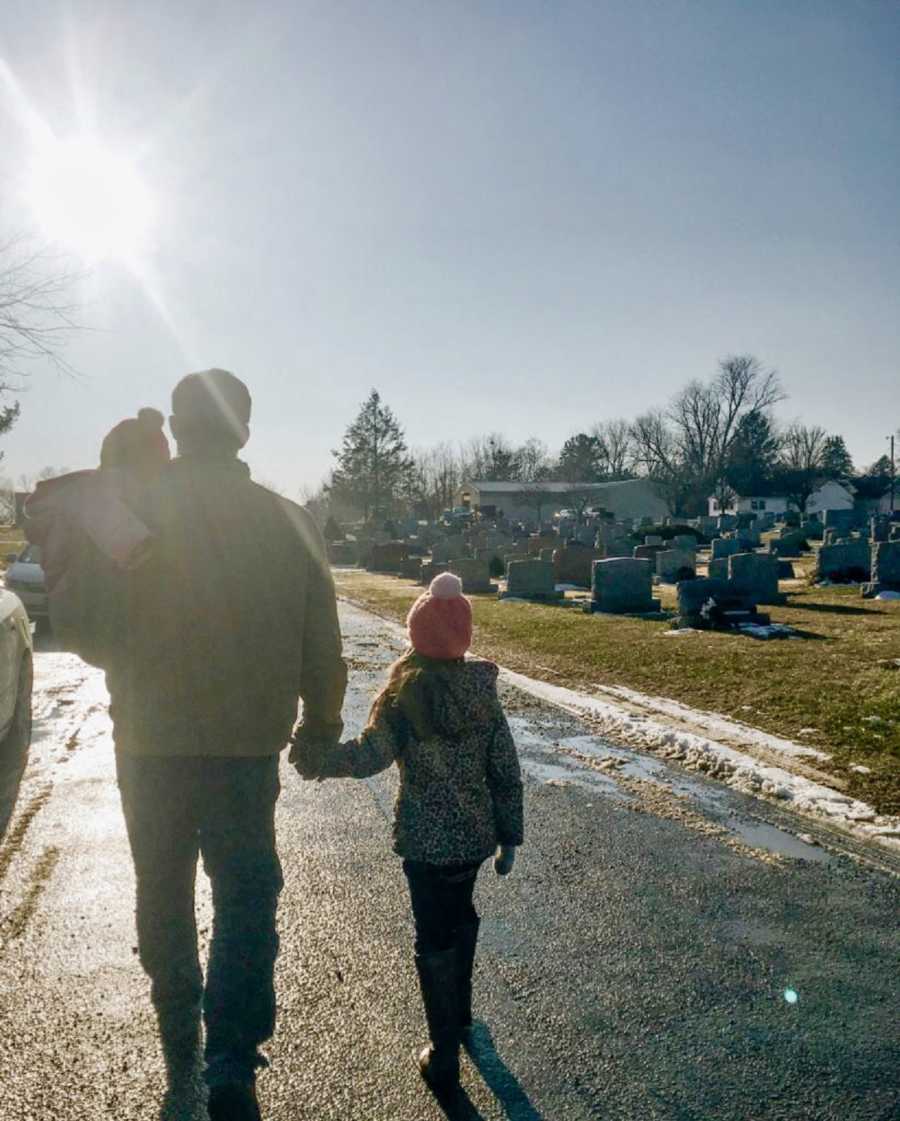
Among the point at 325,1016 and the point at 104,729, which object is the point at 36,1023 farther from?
the point at 104,729

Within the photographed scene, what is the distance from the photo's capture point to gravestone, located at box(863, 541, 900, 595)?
18.3m

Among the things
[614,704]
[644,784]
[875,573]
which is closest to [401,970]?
[644,784]

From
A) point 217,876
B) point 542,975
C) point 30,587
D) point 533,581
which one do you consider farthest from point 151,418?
point 533,581

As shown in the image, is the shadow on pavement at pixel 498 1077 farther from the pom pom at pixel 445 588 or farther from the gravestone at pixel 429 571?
the gravestone at pixel 429 571

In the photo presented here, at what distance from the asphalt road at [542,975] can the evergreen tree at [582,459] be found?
89.7 metres

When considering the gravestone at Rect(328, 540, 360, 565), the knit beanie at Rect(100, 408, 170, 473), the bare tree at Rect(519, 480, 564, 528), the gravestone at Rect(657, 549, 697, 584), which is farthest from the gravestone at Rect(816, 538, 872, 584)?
the bare tree at Rect(519, 480, 564, 528)

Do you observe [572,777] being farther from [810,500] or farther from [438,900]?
[810,500]

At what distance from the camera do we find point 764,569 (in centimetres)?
1741

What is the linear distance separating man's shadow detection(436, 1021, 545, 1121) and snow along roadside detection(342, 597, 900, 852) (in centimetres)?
296

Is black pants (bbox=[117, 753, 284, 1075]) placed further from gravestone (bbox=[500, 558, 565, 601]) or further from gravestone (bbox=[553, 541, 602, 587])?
gravestone (bbox=[553, 541, 602, 587])

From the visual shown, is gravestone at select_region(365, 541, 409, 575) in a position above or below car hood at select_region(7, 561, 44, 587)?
below

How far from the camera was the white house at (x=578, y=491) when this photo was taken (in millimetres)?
77375

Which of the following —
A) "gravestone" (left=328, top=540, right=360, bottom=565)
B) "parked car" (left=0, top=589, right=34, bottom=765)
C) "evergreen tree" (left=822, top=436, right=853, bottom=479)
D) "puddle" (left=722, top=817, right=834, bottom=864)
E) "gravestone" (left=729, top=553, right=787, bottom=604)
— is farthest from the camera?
"evergreen tree" (left=822, top=436, right=853, bottom=479)

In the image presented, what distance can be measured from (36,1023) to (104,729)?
4804 mm
